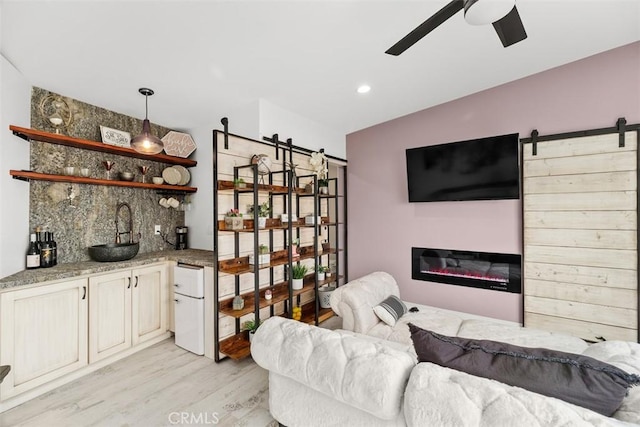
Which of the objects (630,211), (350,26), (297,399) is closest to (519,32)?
(350,26)

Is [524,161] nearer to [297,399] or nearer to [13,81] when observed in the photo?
[297,399]

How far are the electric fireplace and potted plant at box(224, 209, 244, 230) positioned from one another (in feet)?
7.40

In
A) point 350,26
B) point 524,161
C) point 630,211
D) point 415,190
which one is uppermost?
point 350,26

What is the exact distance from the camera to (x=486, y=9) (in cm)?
127

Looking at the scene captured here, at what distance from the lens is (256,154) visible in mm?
2961

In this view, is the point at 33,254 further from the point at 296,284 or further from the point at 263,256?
the point at 296,284

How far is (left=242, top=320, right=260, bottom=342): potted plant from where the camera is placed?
105 inches

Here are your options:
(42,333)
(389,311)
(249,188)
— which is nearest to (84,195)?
(42,333)

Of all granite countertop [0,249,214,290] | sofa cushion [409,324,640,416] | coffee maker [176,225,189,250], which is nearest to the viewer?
sofa cushion [409,324,640,416]

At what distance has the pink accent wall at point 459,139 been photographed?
106 inches

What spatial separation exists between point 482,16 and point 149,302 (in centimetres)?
344

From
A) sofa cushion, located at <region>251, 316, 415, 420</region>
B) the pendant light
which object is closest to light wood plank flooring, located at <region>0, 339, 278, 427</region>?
sofa cushion, located at <region>251, 316, 415, 420</region>

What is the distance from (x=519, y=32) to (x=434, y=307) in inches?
115

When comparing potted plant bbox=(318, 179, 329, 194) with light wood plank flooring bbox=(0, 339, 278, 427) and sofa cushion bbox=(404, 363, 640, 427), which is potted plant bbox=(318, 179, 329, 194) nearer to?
light wood plank flooring bbox=(0, 339, 278, 427)
